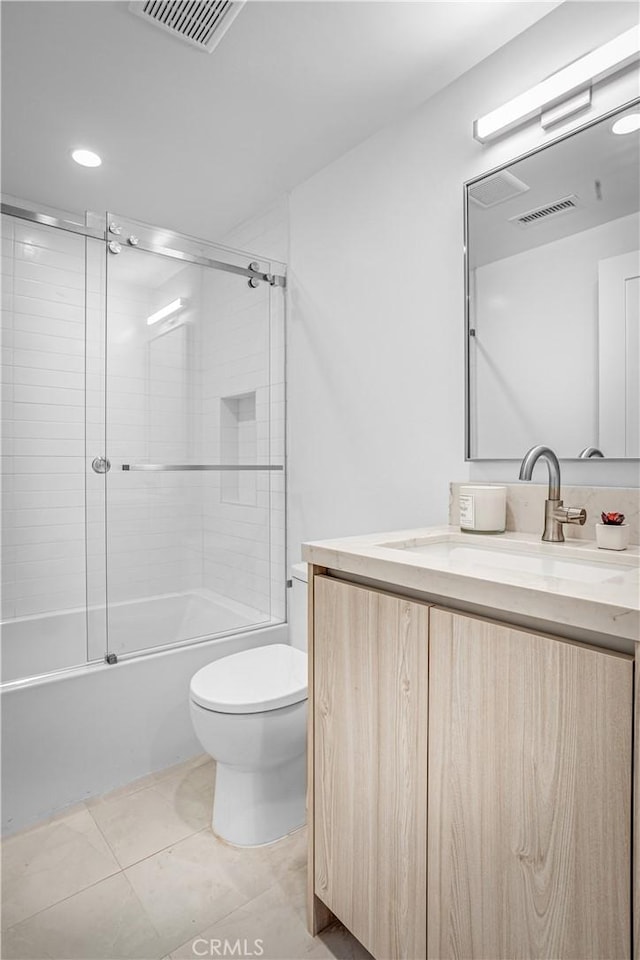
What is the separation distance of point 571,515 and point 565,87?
1110mm

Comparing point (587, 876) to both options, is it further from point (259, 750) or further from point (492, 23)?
point (492, 23)

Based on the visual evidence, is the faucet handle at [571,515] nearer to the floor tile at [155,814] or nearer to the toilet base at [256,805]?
the toilet base at [256,805]

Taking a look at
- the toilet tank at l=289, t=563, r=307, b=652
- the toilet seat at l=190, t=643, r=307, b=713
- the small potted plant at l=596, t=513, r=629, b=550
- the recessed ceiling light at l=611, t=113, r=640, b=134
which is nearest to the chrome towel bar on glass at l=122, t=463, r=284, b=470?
the toilet tank at l=289, t=563, r=307, b=652

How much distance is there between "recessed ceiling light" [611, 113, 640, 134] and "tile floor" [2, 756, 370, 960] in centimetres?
205

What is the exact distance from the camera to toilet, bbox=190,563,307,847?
1.54m

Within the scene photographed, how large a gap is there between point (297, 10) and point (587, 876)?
204 centimetres

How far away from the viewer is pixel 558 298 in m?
1.45

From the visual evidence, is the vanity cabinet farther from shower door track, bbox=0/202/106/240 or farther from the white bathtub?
shower door track, bbox=0/202/106/240

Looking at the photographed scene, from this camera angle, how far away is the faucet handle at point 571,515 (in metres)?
1.29

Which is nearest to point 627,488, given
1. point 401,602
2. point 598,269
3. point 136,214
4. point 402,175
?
point 598,269

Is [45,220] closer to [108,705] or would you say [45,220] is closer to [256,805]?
[108,705]

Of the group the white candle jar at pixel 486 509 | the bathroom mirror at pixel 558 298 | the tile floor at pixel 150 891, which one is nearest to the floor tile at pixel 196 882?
the tile floor at pixel 150 891

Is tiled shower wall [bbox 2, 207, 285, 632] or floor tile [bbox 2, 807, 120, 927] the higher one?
tiled shower wall [bbox 2, 207, 285, 632]

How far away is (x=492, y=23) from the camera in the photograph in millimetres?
1487
